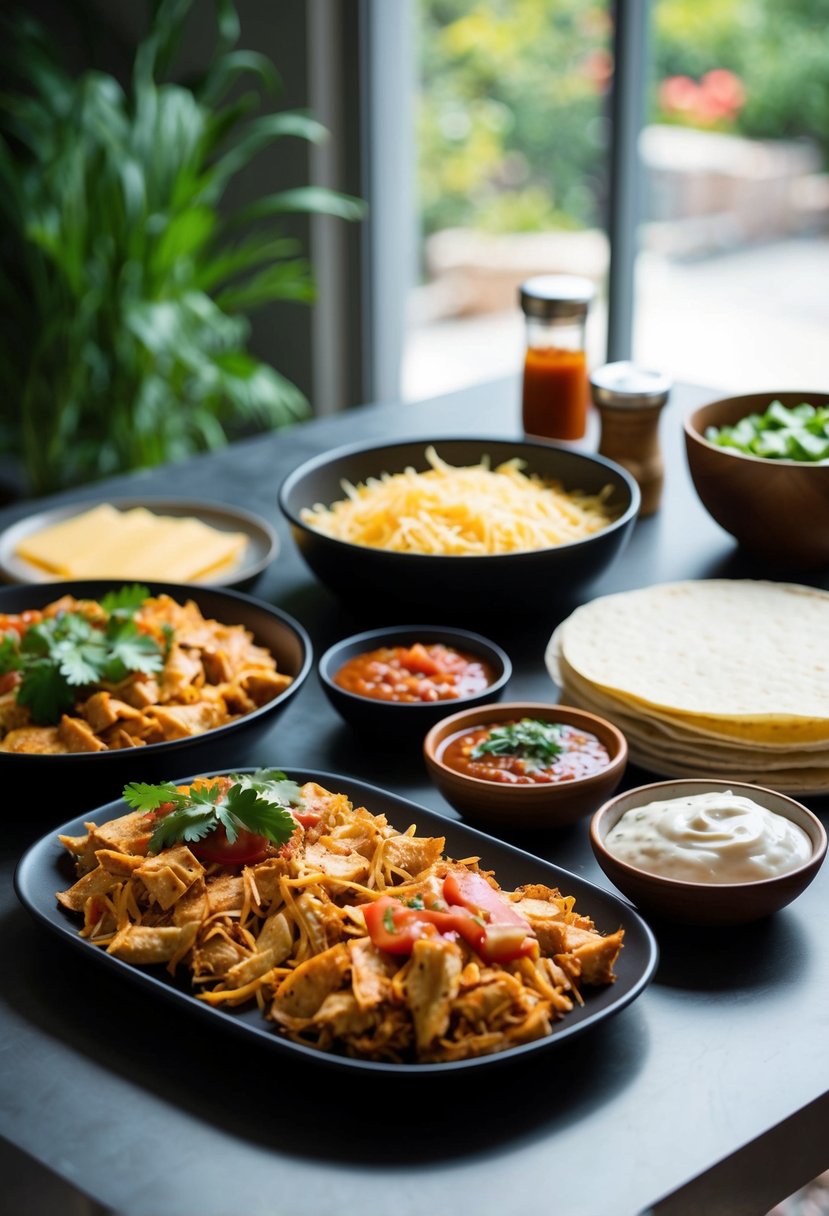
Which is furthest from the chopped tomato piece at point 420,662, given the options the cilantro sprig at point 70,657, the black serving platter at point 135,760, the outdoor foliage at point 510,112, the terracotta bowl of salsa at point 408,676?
the outdoor foliage at point 510,112

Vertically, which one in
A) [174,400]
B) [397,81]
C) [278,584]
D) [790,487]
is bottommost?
[174,400]

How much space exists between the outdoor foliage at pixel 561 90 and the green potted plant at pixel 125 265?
1968mm

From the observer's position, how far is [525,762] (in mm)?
1607

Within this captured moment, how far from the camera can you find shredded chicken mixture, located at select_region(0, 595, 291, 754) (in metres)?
1.70

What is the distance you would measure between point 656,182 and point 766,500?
16.0 ft

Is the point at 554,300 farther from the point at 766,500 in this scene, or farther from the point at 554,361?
the point at 766,500

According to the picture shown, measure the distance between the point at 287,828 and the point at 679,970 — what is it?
405 mm

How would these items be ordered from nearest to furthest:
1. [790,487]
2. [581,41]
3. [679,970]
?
[679,970]
[790,487]
[581,41]

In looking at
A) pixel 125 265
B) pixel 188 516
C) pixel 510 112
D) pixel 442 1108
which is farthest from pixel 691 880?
pixel 510 112

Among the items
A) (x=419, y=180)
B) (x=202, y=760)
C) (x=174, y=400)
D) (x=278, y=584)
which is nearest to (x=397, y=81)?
(x=174, y=400)

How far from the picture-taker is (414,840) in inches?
55.6

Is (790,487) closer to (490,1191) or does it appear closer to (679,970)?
(679,970)

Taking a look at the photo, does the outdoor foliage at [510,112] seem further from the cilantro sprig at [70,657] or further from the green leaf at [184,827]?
the green leaf at [184,827]

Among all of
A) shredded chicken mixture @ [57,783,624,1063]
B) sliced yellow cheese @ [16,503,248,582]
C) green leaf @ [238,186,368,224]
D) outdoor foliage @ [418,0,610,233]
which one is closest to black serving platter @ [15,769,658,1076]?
shredded chicken mixture @ [57,783,624,1063]
